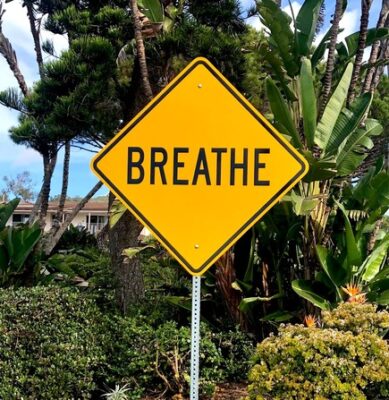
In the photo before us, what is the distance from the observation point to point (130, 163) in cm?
345

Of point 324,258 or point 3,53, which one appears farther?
point 3,53

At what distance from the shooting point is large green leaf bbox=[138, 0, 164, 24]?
294 inches

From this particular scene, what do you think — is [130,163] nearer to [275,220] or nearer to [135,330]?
[135,330]

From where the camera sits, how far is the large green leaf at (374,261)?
705 centimetres

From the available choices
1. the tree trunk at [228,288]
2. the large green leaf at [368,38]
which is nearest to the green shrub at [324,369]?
the tree trunk at [228,288]

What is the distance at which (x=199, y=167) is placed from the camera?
11.2ft

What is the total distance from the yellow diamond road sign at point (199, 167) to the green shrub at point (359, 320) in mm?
1744

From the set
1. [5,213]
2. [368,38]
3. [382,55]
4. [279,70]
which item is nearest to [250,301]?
[279,70]

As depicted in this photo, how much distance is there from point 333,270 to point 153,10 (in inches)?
157

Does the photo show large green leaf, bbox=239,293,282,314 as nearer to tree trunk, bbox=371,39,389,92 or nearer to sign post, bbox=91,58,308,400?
sign post, bbox=91,58,308,400

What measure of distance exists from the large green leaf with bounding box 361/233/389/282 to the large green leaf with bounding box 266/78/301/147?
5.16ft

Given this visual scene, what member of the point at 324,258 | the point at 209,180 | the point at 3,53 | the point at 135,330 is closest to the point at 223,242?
the point at 209,180

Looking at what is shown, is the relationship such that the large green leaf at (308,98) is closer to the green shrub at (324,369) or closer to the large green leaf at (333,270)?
the large green leaf at (333,270)

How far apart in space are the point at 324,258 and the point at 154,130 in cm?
380
